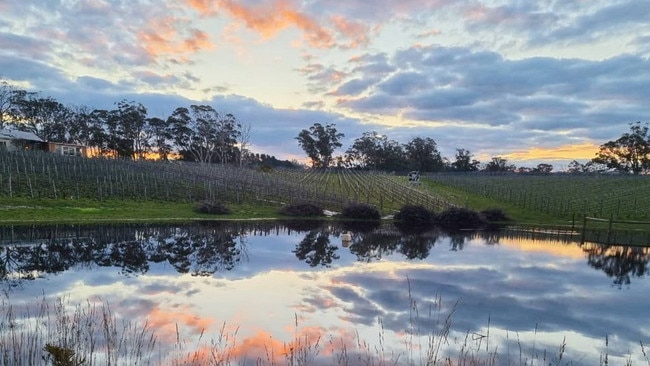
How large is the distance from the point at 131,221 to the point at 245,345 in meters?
22.4

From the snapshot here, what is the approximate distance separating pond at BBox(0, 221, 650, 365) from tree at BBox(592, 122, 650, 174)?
79.6m

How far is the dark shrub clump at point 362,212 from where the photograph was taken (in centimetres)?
3597

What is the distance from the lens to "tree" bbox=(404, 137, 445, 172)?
365ft

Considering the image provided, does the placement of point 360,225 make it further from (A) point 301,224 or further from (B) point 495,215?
(B) point 495,215

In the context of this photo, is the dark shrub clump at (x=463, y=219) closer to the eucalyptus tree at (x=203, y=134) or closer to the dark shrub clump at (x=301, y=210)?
the dark shrub clump at (x=301, y=210)

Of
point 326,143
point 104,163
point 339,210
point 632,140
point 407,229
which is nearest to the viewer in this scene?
point 407,229

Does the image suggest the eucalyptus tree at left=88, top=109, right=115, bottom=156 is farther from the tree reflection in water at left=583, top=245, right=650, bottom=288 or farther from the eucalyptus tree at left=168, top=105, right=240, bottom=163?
the tree reflection in water at left=583, top=245, right=650, bottom=288

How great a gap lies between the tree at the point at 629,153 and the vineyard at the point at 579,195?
34360 millimetres

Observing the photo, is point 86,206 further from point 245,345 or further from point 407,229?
point 245,345

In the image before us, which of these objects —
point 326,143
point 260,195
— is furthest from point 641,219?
point 326,143

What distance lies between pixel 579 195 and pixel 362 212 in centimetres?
2894

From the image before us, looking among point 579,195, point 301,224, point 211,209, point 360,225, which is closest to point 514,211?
point 579,195

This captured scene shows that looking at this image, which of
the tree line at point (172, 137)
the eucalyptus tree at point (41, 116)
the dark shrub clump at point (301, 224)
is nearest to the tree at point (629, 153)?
the tree line at point (172, 137)

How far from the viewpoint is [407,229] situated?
1240 inches
